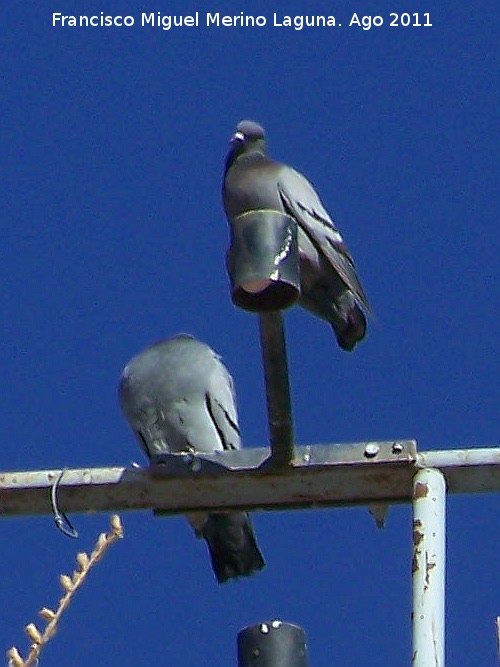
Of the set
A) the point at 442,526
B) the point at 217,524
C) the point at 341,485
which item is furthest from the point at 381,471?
the point at 217,524

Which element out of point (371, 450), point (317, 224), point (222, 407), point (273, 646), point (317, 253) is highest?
point (317, 224)

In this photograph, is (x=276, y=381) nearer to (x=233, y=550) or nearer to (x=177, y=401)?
(x=233, y=550)

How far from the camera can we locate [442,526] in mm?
3379

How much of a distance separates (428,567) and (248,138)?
285 inches

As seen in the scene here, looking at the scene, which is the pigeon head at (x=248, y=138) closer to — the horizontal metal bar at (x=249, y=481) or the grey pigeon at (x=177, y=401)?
the grey pigeon at (x=177, y=401)

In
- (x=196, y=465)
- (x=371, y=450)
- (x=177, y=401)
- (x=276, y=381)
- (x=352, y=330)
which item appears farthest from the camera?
(x=352, y=330)

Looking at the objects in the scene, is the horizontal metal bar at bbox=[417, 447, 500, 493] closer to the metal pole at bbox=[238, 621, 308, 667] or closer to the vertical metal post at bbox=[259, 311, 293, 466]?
the vertical metal post at bbox=[259, 311, 293, 466]

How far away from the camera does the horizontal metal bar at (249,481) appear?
3.69 meters

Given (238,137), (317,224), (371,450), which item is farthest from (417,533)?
(238,137)

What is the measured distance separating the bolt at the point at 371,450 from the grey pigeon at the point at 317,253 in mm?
3991

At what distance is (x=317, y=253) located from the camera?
8141mm

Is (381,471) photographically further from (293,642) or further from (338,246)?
(338,246)

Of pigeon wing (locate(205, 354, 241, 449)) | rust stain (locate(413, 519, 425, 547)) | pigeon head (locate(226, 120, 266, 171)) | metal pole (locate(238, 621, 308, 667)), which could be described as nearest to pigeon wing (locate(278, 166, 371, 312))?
pigeon wing (locate(205, 354, 241, 449))

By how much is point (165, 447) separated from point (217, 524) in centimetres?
59
